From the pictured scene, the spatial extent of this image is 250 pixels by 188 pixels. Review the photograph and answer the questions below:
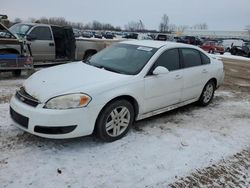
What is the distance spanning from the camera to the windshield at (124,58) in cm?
479

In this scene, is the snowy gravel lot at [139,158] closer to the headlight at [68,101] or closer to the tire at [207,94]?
the headlight at [68,101]

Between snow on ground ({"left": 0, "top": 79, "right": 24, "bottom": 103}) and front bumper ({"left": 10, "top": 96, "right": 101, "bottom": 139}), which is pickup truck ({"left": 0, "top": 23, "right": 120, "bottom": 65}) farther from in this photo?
front bumper ({"left": 10, "top": 96, "right": 101, "bottom": 139})

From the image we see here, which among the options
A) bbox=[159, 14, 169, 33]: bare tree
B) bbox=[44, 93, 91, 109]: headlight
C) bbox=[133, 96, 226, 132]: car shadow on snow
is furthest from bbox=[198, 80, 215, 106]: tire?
bbox=[159, 14, 169, 33]: bare tree

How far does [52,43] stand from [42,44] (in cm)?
39

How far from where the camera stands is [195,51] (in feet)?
20.2

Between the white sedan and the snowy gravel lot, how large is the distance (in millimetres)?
290

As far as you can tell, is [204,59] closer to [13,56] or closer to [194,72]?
[194,72]

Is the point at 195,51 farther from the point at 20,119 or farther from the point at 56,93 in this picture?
the point at 20,119

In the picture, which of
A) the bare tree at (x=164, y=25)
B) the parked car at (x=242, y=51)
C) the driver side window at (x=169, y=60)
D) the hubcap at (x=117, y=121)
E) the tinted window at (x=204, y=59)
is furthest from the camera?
the bare tree at (x=164, y=25)

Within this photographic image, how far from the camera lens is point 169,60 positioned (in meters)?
5.32

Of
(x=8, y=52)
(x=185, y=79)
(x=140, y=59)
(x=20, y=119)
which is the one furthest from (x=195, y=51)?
(x=8, y=52)

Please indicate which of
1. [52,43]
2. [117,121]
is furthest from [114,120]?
[52,43]

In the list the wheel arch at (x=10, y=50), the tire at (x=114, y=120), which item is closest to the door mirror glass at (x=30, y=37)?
the wheel arch at (x=10, y=50)

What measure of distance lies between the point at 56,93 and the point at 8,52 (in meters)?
5.80
